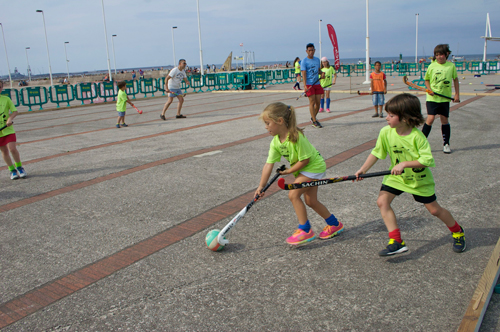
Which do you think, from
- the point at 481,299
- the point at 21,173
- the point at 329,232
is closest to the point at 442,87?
the point at 329,232

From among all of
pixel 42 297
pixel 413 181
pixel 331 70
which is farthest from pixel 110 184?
pixel 331 70

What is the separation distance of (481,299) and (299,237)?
5.01ft

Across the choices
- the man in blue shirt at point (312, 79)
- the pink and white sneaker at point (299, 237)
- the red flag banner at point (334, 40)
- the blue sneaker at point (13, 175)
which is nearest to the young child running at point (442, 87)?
the man in blue shirt at point (312, 79)

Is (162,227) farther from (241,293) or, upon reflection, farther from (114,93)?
(114,93)

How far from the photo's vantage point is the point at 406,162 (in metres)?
3.14

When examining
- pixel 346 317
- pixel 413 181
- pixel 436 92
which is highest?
pixel 436 92

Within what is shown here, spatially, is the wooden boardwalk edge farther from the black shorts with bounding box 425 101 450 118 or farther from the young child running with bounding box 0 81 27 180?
the young child running with bounding box 0 81 27 180

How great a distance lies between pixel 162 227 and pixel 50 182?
2875mm

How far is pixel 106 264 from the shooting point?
350 centimetres

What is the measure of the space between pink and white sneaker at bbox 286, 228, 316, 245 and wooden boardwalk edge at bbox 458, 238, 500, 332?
141 centimetres

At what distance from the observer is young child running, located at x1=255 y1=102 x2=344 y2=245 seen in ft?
11.2

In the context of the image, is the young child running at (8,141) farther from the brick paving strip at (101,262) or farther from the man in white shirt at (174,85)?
the man in white shirt at (174,85)

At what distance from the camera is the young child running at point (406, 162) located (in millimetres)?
3152

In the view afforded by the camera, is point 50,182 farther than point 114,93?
No
